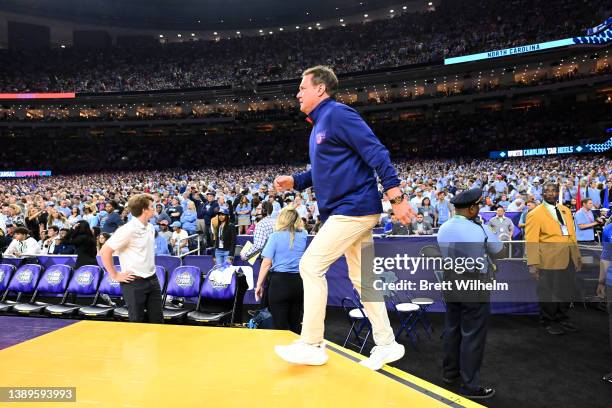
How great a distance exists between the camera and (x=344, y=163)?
2225 mm

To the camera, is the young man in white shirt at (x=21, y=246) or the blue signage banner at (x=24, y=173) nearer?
the young man in white shirt at (x=21, y=246)

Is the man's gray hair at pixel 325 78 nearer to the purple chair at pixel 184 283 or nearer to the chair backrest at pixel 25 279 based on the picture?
the purple chair at pixel 184 283

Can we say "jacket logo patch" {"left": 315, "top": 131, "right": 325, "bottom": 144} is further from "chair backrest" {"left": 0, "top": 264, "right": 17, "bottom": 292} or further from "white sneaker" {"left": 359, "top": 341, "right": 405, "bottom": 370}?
"chair backrest" {"left": 0, "top": 264, "right": 17, "bottom": 292}

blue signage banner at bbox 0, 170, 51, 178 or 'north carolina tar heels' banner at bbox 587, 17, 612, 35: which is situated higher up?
'north carolina tar heels' banner at bbox 587, 17, 612, 35

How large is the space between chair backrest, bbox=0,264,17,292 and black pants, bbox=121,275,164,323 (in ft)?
13.4

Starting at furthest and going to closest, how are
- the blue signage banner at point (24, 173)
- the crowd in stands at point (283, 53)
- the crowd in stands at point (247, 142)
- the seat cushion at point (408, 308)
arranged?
the blue signage banner at point (24, 173)
the crowd in stands at point (283, 53)
the crowd in stands at point (247, 142)
the seat cushion at point (408, 308)

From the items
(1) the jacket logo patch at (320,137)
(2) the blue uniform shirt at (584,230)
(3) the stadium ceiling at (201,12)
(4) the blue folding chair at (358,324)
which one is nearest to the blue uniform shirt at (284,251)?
(4) the blue folding chair at (358,324)

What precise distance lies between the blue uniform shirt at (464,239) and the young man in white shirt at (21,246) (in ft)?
25.4

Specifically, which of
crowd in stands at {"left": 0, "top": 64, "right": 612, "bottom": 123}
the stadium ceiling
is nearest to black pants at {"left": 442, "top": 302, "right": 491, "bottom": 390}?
crowd in stands at {"left": 0, "top": 64, "right": 612, "bottom": 123}

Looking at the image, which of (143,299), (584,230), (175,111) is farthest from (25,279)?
(175,111)

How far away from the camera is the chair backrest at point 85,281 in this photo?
6.07 m

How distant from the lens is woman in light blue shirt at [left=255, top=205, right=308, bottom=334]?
411 centimetres

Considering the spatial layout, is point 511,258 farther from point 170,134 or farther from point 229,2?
point 229,2

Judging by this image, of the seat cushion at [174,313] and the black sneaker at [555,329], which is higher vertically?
the seat cushion at [174,313]
